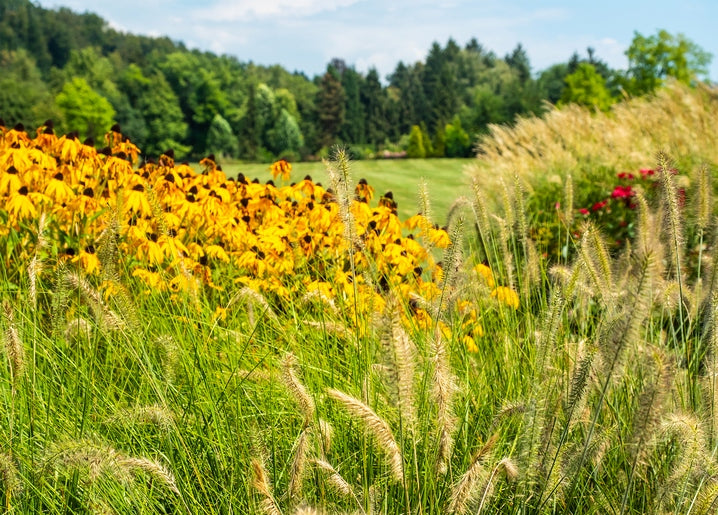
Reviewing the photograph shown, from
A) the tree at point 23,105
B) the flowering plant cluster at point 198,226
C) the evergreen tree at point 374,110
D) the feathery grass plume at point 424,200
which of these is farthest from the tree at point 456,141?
the feathery grass plume at point 424,200

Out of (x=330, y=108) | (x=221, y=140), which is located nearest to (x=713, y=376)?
(x=330, y=108)

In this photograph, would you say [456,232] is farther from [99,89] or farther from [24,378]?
[99,89]

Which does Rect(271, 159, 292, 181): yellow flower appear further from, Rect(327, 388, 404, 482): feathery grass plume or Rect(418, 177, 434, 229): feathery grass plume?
Rect(327, 388, 404, 482): feathery grass plume

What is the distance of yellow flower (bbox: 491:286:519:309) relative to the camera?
10.1 ft

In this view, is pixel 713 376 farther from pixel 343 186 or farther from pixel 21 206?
pixel 21 206

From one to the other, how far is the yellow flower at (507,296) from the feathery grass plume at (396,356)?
67.4 inches

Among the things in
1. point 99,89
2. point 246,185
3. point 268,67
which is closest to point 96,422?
point 246,185

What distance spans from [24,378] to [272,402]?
78 cm

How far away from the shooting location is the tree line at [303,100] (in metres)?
46.8

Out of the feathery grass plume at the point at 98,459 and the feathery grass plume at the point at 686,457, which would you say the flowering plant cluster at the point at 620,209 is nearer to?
the feathery grass plume at the point at 686,457

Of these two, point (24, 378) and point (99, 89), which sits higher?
point (99, 89)

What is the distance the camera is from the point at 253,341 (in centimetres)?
307

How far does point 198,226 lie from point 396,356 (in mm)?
3294

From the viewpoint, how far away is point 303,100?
310 feet
